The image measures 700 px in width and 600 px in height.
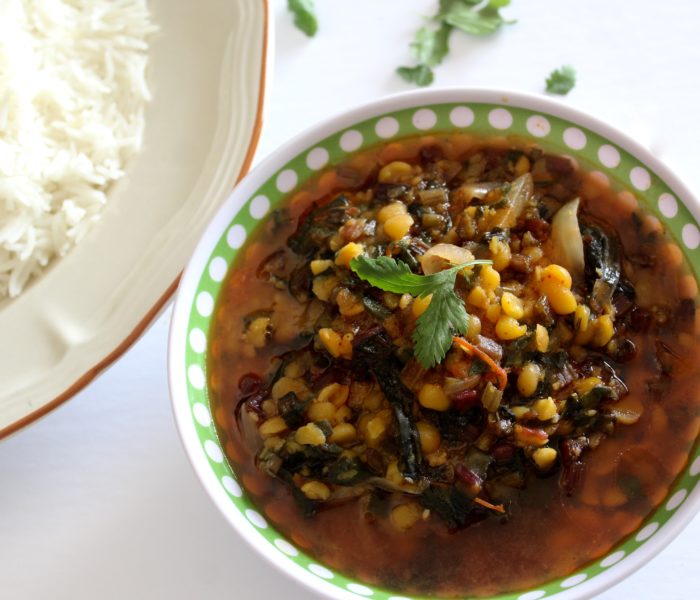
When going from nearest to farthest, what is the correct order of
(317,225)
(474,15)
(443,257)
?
(443,257)
(317,225)
(474,15)

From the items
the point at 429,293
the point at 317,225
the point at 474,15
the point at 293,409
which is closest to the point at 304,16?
the point at 474,15

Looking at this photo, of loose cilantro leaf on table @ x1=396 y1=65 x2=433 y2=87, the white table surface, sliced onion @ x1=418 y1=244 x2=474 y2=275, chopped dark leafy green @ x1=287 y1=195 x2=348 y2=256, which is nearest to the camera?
sliced onion @ x1=418 y1=244 x2=474 y2=275

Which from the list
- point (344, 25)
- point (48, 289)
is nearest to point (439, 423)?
point (48, 289)

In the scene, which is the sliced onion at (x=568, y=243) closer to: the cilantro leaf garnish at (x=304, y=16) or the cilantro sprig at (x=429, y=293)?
the cilantro sprig at (x=429, y=293)

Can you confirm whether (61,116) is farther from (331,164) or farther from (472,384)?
(472,384)

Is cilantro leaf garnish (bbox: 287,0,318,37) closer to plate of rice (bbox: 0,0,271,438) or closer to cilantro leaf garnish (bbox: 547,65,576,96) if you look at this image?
plate of rice (bbox: 0,0,271,438)

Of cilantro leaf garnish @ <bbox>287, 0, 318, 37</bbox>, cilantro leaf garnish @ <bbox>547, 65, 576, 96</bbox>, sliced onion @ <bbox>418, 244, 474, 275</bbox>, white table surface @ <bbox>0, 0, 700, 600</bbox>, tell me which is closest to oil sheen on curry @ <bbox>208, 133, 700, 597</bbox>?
sliced onion @ <bbox>418, 244, 474, 275</bbox>
